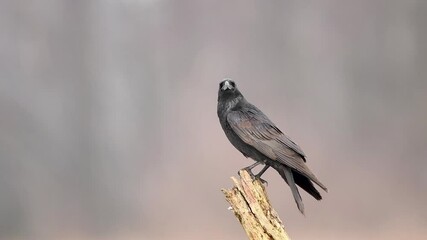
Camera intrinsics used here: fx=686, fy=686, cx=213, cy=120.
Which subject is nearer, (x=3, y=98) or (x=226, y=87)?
(x=226, y=87)

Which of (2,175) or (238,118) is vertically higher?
(2,175)

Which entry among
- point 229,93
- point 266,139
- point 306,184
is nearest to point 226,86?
point 229,93

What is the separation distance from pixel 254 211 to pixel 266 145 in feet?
1.76

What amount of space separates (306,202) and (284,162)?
82.6 inches

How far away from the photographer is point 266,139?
3840 millimetres

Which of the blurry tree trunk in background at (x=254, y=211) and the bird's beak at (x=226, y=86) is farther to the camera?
the bird's beak at (x=226, y=86)

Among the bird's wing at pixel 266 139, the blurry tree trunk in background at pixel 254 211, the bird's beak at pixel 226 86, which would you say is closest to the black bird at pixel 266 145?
the bird's wing at pixel 266 139

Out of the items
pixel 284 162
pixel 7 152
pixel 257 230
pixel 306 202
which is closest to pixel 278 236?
pixel 257 230

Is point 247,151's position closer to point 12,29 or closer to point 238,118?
point 238,118

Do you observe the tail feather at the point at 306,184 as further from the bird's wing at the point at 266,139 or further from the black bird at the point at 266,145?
the bird's wing at the point at 266,139

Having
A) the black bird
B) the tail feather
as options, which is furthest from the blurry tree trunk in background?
the tail feather

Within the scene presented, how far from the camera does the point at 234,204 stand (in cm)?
343

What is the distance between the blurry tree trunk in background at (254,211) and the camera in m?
3.37

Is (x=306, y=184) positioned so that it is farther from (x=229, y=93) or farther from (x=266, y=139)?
(x=229, y=93)
